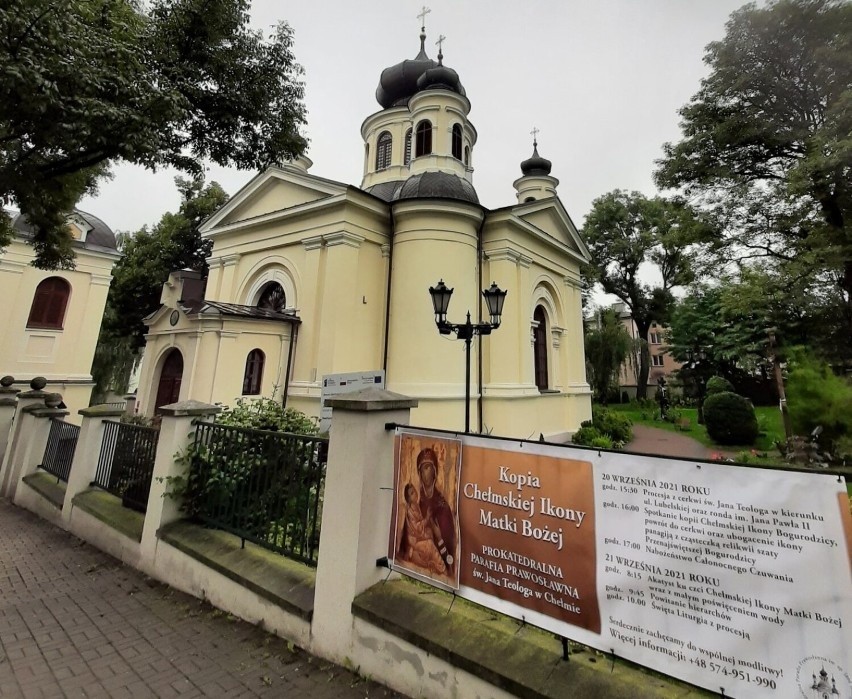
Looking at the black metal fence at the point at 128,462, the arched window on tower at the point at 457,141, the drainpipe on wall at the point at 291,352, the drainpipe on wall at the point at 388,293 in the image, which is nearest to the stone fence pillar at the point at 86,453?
the black metal fence at the point at 128,462

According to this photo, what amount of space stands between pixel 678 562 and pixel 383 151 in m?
19.1

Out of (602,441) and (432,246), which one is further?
(602,441)

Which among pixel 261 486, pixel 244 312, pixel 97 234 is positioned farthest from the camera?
pixel 97 234

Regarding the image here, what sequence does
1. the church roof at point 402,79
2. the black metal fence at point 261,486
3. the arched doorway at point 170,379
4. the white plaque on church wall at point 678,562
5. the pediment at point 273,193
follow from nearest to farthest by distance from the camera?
1. the white plaque on church wall at point 678,562
2. the black metal fence at point 261,486
3. the arched doorway at point 170,379
4. the pediment at point 273,193
5. the church roof at point 402,79

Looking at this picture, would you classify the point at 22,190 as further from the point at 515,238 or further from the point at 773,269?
the point at 773,269

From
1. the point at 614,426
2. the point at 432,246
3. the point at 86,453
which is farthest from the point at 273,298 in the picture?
the point at 614,426

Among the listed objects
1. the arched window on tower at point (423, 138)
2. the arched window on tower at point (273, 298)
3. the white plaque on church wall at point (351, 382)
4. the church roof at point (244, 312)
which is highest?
the arched window on tower at point (423, 138)

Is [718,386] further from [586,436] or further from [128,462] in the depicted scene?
[128,462]

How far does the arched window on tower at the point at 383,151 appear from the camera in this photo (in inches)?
695

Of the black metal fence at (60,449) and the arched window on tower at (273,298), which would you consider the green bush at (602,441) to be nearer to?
the arched window on tower at (273,298)

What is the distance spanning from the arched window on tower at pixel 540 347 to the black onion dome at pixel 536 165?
8.76 metres

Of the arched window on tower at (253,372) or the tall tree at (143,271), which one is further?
the tall tree at (143,271)

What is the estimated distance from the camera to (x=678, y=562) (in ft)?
6.06

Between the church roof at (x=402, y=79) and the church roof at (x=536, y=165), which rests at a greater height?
the church roof at (x=402, y=79)
